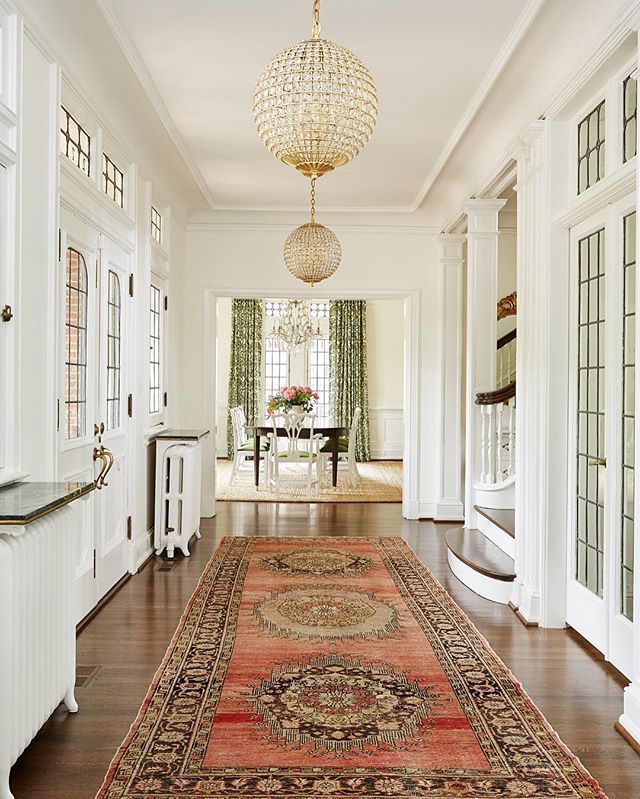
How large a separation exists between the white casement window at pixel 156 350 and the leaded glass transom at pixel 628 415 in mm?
3697

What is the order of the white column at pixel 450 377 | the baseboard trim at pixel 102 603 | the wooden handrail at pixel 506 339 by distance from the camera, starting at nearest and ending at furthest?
the baseboard trim at pixel 102 603
the white column at pixel 450 377
the wooden handrail at pixel 506 339

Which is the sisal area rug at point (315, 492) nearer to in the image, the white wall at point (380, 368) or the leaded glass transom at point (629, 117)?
the white wall at point (380, 368)

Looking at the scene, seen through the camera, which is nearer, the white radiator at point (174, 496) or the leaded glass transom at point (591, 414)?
→ the leaded glass transom at point (591, 414)

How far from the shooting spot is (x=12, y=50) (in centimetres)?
302

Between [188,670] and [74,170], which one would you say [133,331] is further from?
[188,670]

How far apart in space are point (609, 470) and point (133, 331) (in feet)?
10.9

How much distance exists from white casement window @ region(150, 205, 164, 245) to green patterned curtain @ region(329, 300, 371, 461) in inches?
262

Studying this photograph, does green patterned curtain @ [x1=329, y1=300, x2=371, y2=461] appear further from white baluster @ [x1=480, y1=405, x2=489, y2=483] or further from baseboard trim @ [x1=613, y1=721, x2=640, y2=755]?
baseboard trim @ [x1=613, y1=721, x2=640, y2=755]

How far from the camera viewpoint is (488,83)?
13.9 feet

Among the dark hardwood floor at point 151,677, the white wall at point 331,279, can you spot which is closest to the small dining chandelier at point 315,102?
the dark hardwood floor at point 151,677

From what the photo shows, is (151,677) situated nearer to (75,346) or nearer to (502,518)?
(75,346)

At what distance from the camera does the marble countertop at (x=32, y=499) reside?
2254 millimetres

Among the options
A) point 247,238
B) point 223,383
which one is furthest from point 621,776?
point 223,383

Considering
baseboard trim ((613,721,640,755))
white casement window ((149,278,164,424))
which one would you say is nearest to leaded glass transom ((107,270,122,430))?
white casement window ((149,278,164,424))
